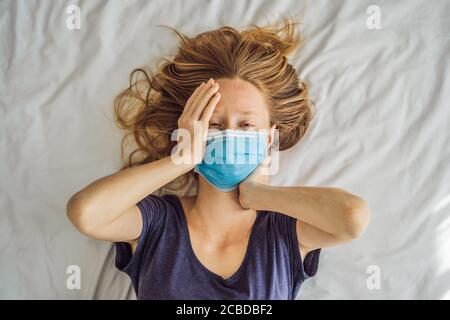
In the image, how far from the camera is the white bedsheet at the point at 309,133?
1.42 meters

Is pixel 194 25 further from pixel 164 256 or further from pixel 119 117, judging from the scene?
pixel 164 256

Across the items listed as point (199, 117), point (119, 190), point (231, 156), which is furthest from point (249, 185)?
point (119, 190)

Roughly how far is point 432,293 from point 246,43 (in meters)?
0.95

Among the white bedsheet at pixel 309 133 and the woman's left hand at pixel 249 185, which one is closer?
the woman's left hand at pixel 249 185

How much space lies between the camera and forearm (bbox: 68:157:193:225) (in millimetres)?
1112

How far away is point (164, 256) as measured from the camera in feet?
4.16

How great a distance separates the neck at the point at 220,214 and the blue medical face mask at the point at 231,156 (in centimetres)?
5

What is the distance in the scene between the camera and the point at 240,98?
1237 millimetres

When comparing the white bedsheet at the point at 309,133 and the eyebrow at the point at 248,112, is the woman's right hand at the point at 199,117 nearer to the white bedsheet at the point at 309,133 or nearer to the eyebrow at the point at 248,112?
the eyebrow at the point at 248,112

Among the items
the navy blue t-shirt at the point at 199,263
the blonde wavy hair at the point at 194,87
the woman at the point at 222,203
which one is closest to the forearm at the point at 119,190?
the woman at the point at 222,203

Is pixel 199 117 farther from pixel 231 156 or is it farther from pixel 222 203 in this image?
pixel 222 203

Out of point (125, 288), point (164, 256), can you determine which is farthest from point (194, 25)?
point (125, 288)

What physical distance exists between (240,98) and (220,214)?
0.34m

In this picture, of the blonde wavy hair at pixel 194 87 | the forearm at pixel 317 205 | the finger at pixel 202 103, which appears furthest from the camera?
the blonde wavy hair at pixel 194 87
